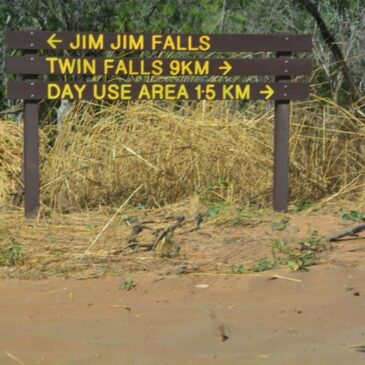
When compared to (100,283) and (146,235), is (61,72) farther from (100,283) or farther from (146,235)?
(100,283)

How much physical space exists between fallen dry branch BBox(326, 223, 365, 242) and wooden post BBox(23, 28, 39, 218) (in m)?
2.76

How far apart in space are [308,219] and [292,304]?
7.24 ft

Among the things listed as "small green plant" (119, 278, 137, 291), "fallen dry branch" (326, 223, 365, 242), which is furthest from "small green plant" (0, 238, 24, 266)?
"fallen dry branch" (326, 223, 365, 242)

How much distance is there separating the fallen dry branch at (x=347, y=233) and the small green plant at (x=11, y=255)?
250 centimetres

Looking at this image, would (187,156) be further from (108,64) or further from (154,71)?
(108,64)

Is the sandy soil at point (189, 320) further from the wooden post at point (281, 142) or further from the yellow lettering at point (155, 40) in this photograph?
the yellow lettering at point (155, 40)

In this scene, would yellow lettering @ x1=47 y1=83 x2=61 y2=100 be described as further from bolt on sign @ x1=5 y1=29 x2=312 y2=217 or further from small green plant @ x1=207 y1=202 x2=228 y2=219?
small green plant @ x1=207 y1=202 x2=228 y2=219

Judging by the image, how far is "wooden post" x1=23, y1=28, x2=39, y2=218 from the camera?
26.2 feet

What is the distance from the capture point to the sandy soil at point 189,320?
495 cm

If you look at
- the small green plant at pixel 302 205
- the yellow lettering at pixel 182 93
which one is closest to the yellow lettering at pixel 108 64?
the yellow lettering at pixel 182 93

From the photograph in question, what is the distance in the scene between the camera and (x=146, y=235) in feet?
24.3

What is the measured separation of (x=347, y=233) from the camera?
7.21 m

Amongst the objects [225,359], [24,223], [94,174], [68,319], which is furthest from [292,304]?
[94,174]

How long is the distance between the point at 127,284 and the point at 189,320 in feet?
2.61
